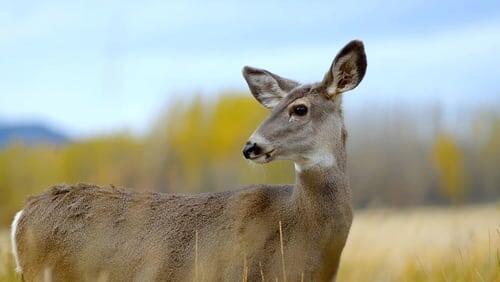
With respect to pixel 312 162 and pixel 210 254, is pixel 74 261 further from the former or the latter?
pixel 312 162

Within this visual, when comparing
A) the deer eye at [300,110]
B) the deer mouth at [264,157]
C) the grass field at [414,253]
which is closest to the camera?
the deer mouth at [264,157]

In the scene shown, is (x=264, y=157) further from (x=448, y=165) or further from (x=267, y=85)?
(x=448, y=165)

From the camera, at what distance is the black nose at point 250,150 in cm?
739

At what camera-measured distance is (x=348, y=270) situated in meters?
13.0

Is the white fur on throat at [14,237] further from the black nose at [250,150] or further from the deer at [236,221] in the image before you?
the black nose at [250,150]

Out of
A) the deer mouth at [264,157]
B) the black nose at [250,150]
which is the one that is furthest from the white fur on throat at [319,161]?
the black nose at [250,150]

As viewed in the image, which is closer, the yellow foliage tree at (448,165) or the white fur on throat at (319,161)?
Answer: the white fur on throat at (319,161)

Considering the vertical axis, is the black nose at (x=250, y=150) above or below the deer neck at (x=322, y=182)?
above

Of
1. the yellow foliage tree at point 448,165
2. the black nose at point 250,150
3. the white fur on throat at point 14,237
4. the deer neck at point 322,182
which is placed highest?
the black nose at point 250,150

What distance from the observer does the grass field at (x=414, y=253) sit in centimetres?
902

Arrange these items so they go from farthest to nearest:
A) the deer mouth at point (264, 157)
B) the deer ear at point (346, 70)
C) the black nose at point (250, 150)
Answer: the deer ear at point (346, 70)
the deer mouth at point (264, 157)
the black nose at point (250, 150)

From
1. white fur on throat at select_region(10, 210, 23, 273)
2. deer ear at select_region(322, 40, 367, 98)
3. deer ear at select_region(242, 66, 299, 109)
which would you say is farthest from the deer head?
white fur on throat at select_region(10, 210, 23, 273)

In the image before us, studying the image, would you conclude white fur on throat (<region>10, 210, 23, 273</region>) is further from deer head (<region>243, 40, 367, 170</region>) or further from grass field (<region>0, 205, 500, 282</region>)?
deer head (<region>243, 40, 367, 170</region>)

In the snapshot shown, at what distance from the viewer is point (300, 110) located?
25.8 feet
